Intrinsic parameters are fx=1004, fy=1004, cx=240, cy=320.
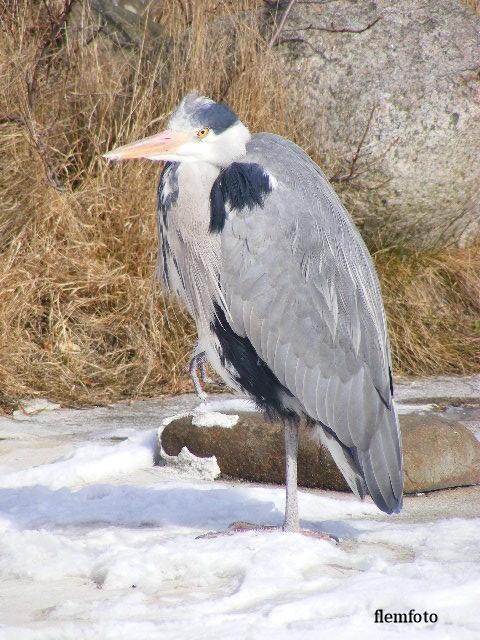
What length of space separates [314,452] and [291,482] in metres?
0.79

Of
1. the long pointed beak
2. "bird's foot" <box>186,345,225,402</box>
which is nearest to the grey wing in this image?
the long pointed beak

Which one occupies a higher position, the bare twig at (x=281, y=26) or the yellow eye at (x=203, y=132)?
the bare twig at (x=281, y=26)

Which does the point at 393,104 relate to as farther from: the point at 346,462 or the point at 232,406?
the point at 346,462

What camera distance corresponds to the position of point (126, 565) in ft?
10.1

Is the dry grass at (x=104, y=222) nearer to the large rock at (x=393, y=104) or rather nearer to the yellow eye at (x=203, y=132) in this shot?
the large rock at (x=393, y=104)

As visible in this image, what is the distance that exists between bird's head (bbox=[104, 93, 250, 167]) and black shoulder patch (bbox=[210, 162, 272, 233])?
0.09 m

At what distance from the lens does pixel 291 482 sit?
11.4ft

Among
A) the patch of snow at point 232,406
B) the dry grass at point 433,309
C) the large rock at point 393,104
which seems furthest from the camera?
the large rock at point 393,104

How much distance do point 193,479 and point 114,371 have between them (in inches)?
72.2

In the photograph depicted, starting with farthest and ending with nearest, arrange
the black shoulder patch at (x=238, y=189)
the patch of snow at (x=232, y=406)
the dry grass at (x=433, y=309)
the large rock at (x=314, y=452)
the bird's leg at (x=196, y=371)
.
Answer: the dry grass at (x=433, y=309), the bird's leg at (x=196, y=371), the patch of snow at (x=232, y=406), the large rock at (x=314, y=452), the black shoulder patch at (x=238, y=189)

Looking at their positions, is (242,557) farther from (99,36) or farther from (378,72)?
(99,36)

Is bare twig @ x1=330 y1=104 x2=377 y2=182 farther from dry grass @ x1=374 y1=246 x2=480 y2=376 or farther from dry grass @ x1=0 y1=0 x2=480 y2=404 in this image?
dry grass @ x1=374 y1=246 x2=480 y2=376

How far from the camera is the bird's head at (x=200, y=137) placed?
3.44 m

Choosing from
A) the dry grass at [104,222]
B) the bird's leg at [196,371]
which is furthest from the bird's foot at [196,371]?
the dry grass at [104,222]
